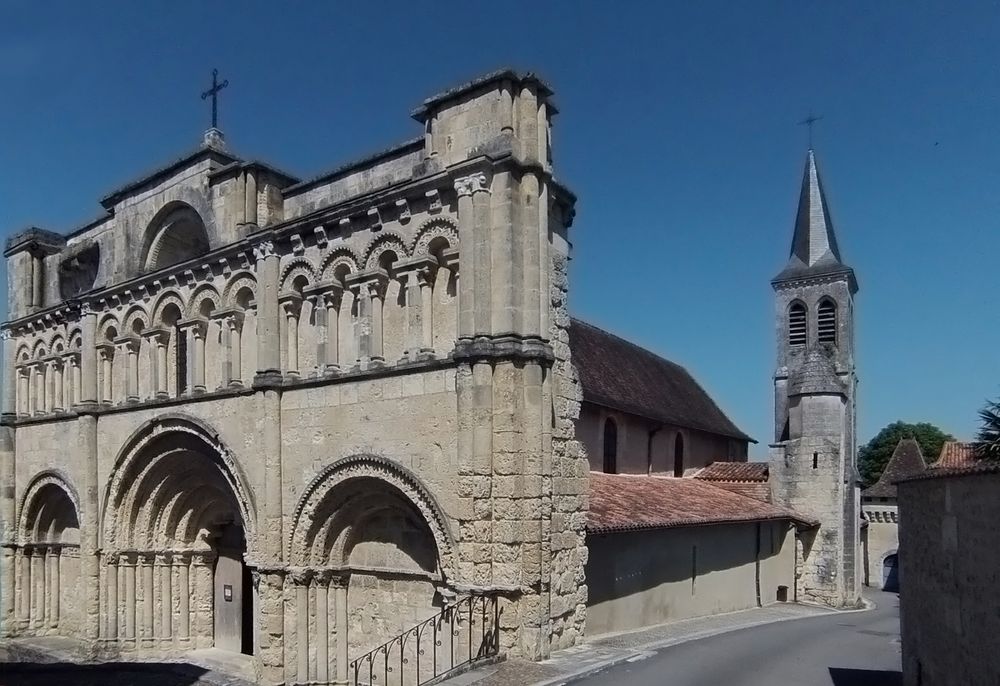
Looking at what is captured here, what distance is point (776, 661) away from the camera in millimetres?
13352

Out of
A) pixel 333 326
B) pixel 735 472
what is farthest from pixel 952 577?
pixel 735 472

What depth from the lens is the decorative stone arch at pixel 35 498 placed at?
1881 cm

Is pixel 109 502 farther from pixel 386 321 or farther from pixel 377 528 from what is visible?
pixel 386 321

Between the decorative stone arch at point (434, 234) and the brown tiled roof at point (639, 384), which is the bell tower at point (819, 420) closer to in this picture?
the brown tiled roof at point (639, 384)

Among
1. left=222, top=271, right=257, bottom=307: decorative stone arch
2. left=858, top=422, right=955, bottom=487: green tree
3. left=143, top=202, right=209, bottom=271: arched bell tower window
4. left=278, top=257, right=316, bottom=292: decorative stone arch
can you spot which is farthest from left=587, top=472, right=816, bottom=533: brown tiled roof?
left=858, top=422, right=955, bottom=487: green tree

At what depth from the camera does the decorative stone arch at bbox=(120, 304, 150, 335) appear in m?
16.8

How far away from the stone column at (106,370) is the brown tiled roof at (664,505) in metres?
10.9

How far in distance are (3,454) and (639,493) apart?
16.2 meters

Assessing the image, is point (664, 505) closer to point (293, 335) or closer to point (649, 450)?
point (649, 450)

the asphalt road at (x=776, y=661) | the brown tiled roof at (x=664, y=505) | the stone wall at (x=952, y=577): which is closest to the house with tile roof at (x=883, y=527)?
the brown tiled roof at (x=664, y=505)

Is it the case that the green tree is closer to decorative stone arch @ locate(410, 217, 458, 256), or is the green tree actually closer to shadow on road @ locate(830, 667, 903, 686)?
shadow on road @ locate(830, 667, 903, 686)

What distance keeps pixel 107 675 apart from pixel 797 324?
23302mm

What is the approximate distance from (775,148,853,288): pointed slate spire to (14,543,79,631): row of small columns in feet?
79.3

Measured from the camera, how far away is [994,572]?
7387mm
